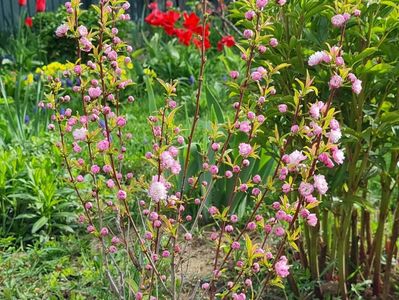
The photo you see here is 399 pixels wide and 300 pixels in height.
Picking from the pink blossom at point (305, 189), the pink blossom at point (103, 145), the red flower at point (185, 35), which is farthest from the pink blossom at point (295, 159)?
the red flower at point (185, 35)

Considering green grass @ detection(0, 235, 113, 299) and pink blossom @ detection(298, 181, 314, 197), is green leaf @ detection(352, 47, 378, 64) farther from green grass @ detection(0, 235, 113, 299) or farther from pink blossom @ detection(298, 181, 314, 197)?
green grass @ detection(0, 235, 113, 299)

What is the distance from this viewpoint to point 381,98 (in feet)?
8.68

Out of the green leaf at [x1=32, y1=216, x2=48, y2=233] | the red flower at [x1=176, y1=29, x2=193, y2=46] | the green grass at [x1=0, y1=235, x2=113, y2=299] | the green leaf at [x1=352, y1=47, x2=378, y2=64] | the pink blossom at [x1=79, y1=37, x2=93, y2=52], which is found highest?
the pink blossom at [x1=79, y1=37, x2=93, y2=52]

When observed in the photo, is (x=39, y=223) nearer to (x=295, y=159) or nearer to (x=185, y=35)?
(x=295, y=159)

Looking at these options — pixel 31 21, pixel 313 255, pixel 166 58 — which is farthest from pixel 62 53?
pixel 313 255

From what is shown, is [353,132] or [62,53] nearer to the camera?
[353,132]

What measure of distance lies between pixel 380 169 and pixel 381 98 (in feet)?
0.89

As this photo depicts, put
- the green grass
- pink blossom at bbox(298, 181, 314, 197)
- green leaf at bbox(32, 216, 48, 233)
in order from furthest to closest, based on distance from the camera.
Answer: green leaf at bbox(32, 216, 48, 233) < the green grass < pink blossom at bbox(298, 181, 314, 197)

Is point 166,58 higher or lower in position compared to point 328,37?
lower

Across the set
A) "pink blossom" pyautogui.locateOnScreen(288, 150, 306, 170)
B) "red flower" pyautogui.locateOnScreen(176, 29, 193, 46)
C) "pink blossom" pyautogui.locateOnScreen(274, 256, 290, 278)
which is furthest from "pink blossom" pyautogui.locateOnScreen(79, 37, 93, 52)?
"red flower" pyautogui.locateOnScreen(176, 29, 193, 46)

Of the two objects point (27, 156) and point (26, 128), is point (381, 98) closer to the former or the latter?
point (27, 156)

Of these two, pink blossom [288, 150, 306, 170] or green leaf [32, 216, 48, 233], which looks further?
green leaf [32, 216, 48, 233]

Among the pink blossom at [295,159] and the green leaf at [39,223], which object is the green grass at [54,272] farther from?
the pink blossom at [295,159]

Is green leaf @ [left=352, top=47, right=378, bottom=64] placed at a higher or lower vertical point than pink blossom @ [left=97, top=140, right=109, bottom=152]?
higher
